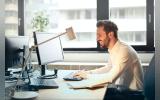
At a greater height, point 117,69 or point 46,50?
point 46,50

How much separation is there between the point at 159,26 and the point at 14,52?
5.93ft

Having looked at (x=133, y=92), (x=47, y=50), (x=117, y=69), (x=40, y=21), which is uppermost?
(x=40, y=21)

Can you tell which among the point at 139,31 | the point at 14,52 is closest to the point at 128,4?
the point at 139,31

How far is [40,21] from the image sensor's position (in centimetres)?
387

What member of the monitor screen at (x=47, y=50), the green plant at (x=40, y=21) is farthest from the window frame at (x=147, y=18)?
the monitor screen at (x=47, y=50)

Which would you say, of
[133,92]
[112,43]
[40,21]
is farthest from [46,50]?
[40,21]

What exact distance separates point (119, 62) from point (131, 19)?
1784mm

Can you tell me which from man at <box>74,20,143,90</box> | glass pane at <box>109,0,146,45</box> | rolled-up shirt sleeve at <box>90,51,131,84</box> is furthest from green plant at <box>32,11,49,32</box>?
rolled-up shirt sleeve at <box>90,51,131,84</box>

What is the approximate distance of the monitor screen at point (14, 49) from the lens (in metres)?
2.19

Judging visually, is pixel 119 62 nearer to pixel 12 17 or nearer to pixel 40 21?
pixel 40 21

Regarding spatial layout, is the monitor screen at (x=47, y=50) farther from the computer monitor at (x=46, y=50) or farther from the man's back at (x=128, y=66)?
the man's back at (x=128, y=66)

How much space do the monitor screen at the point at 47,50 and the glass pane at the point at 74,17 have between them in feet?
4.08

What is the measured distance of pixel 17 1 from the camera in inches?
159

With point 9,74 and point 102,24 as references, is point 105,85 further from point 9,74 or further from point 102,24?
point 9,74
